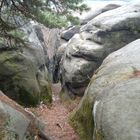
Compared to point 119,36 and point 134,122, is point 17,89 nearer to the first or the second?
point 119,36

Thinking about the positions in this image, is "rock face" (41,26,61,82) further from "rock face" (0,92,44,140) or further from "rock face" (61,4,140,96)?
"rock face" (0,92,44,140)

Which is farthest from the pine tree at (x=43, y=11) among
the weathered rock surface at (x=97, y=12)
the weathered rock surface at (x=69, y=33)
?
the weathered rock surface at (x=69, y=33)

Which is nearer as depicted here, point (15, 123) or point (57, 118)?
point (15, 123)

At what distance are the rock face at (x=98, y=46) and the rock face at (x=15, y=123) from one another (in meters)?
8.23

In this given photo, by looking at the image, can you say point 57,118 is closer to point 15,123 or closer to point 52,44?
point 15,123

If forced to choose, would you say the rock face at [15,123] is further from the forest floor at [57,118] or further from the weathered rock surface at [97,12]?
the weathered rock surface at [97,12]

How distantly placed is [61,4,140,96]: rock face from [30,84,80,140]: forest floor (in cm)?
107

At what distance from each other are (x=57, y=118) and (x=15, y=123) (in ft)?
19.5

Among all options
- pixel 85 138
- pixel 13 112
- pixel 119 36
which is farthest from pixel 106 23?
pixel 13 112

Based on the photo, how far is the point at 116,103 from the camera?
7879 millimetres

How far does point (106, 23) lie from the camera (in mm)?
18625

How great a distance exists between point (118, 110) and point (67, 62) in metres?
11.6

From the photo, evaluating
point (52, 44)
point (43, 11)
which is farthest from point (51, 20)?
point (52, 44)

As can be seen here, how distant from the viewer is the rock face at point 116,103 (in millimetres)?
7336
